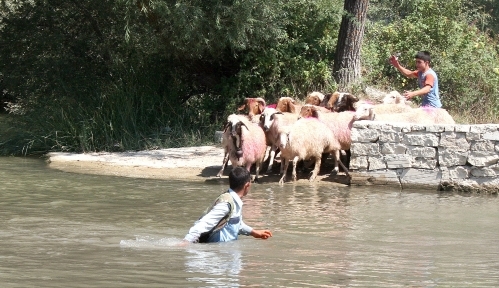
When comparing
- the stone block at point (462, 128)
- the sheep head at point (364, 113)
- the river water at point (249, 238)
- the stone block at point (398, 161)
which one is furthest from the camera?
the sheep head at point (364, 113)

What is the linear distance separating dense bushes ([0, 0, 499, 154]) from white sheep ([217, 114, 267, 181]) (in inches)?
135

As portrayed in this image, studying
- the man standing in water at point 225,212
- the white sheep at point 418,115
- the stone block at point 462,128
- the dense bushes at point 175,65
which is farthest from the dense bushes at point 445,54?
the man standing in water at point 225,212

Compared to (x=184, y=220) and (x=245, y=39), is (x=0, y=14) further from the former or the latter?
(x=184, y=220)

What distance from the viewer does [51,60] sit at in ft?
67.7

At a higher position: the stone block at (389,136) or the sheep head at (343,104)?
the sheep head at (343,104)

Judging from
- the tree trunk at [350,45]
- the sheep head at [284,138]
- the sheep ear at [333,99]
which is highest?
the tree trunk at [350,45]

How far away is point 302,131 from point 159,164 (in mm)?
3123

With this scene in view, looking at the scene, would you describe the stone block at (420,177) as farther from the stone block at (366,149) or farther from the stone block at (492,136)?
the stone block at (492,136)

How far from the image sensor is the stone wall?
14320 millimetres

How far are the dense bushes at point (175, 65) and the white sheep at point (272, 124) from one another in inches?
117

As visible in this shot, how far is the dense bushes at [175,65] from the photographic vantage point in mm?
18859

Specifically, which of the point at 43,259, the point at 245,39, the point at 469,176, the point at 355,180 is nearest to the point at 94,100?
the point at 245,39

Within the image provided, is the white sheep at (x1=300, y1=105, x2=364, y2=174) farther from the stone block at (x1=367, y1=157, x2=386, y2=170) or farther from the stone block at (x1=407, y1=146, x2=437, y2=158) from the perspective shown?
the stone block at (x1=407, y1=146, x2=437, y2=158)

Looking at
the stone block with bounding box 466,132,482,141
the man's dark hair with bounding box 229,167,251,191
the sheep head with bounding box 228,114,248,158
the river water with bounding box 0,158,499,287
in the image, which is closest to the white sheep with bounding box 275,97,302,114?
the sheep head with bounding box 228,114,248,158
